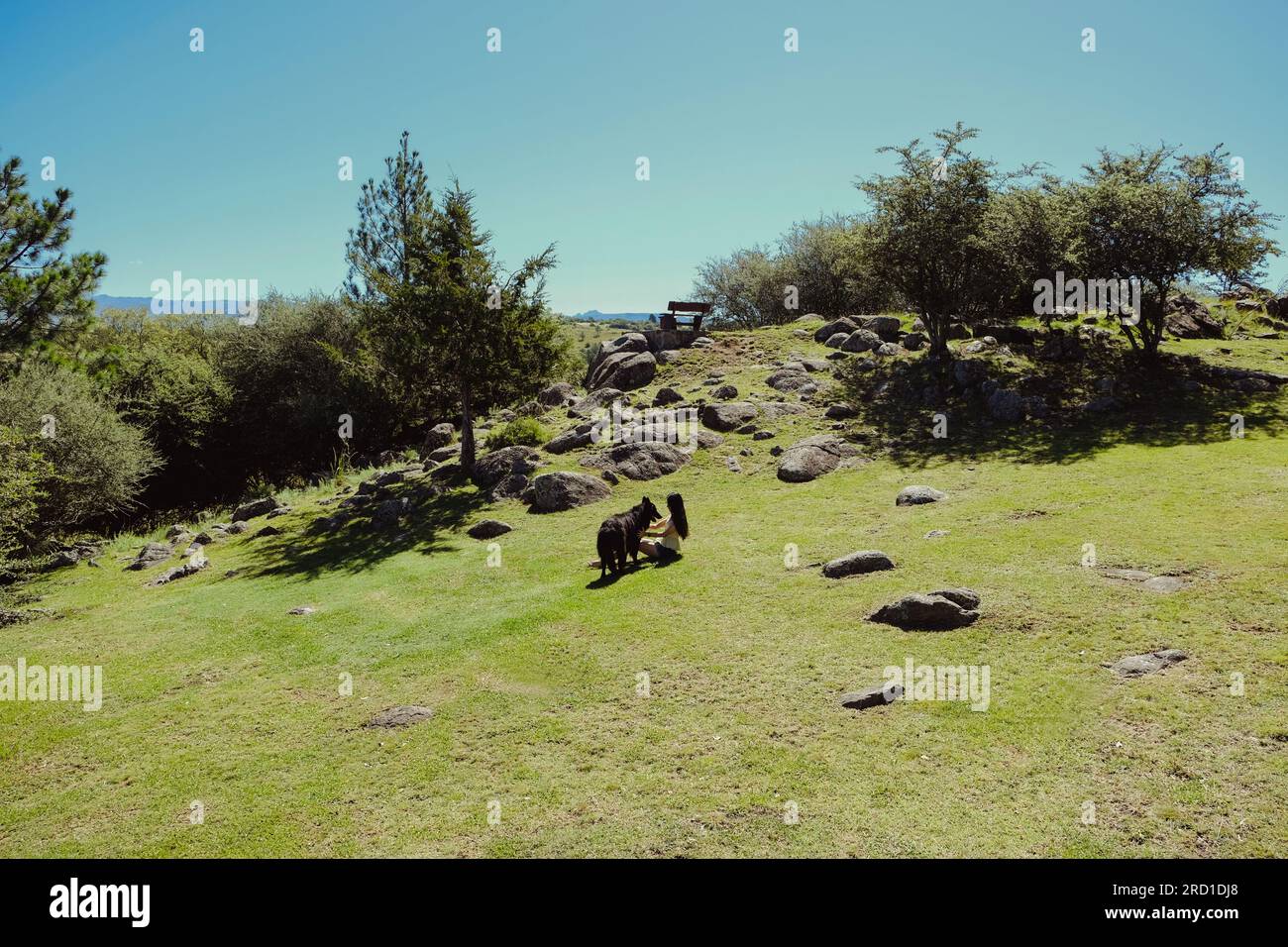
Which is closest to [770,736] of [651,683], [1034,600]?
[651,683]

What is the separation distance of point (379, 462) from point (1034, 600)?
114 ft

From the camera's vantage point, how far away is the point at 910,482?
23.3 meters

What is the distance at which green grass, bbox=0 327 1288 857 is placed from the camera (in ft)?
25.5

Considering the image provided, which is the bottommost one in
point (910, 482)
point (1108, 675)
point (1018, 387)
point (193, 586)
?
point (193, 586)

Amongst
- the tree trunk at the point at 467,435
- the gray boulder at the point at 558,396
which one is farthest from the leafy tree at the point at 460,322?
the gray boulder at the point at 558,396

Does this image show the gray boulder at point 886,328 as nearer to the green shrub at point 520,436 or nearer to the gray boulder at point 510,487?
the green shrub at point 520,436

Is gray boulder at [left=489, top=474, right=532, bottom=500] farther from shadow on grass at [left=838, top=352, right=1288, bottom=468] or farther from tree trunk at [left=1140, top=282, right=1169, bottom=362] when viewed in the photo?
tree trunk at [left=1140, top=282, right=1169, bottom=362]

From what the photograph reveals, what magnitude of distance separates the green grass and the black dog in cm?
78

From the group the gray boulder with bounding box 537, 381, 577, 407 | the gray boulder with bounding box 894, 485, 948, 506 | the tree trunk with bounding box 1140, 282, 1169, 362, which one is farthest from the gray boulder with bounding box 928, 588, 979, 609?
the gray boulder with bounding box 537, 381, 577, 407

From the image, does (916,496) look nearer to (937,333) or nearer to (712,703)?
(712,703)

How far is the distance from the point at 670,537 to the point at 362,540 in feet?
42.3

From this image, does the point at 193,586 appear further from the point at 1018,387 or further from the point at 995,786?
the point at 1018,387

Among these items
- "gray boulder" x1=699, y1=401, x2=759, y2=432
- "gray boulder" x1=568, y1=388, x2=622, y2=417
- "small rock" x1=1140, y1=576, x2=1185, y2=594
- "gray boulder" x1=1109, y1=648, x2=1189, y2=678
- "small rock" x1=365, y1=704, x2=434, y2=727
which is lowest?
"small rock" x1=365, y1=704, x2=434, y2=727

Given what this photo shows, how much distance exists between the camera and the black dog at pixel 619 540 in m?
17.2
